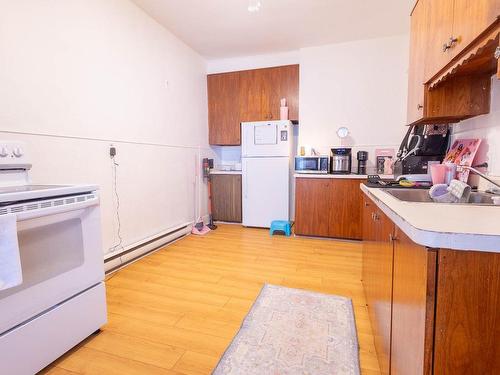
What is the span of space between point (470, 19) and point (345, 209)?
246 cm

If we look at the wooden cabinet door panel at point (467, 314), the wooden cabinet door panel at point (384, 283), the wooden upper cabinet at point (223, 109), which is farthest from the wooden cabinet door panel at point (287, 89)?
the wooden cabinet door panel at point (467, 314)

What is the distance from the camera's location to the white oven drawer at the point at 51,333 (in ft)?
3.68

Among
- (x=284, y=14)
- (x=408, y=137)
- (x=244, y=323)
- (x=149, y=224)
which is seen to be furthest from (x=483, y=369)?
(x=284, y=14)

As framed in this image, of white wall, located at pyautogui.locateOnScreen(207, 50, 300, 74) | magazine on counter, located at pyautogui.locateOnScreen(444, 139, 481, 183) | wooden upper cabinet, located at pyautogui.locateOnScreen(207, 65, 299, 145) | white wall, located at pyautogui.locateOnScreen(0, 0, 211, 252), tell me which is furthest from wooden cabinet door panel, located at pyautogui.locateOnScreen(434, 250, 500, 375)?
white wall, located at pyautogui.locateOnScreen(207, 50, 300, 74)

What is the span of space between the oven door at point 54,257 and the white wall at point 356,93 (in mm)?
3087

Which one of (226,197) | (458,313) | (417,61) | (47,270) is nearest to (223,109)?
(226,197)

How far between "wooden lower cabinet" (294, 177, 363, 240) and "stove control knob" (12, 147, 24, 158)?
275 centimetres

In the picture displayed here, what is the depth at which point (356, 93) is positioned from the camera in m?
3.61

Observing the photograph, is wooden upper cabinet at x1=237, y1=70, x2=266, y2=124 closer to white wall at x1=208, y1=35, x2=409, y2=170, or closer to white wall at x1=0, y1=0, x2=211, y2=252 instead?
white wall at x1=208, y1=35, x2=409, y2=170

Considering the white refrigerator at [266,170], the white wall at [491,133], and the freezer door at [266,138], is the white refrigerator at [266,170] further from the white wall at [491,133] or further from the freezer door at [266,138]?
the white wall at [491,133]

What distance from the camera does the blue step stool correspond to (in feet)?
11.8

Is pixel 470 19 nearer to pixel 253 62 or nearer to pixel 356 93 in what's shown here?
pixel 356 93

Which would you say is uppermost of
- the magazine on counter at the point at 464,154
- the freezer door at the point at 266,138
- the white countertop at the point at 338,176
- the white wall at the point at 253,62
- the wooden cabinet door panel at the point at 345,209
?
the white wall at the point at 253,62

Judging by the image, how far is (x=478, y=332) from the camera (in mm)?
583
